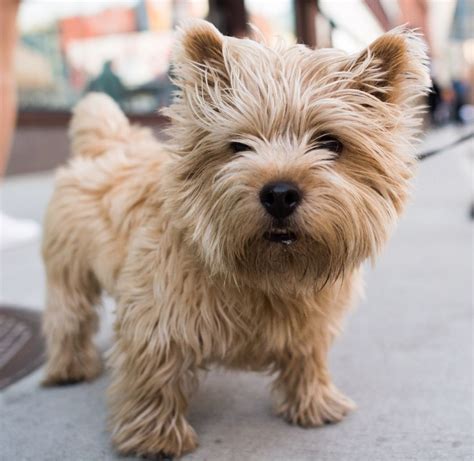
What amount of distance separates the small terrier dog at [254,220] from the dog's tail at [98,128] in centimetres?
61

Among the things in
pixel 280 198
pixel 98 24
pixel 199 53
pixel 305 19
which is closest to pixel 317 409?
pixel 280 198

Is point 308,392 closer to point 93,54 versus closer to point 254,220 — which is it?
point 254,220

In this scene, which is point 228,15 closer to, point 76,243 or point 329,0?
point 329,0

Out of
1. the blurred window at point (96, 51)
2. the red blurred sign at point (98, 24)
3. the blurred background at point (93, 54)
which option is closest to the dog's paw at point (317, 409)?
the blurred background at point (93, 54)

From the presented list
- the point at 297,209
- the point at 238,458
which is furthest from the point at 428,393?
the point at 297,209

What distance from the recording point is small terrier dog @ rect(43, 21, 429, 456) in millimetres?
2053

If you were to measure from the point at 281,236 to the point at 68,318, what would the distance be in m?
1.35

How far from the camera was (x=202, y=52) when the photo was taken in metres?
2.27

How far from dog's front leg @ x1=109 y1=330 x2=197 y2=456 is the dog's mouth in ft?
1.89

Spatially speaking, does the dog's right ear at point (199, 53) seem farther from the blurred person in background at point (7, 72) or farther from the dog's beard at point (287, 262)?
the blurred person in background at point (7, 72)

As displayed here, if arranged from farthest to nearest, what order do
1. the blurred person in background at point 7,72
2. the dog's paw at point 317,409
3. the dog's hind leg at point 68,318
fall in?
the blurred person in background at point 7,72 → the dog's hind leg at point 68,318 → the dog's paw at point 317,409

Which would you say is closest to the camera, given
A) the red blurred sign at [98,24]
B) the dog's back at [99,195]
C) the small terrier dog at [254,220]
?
the small terrier dog at [254,220]

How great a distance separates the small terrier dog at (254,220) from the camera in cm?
205

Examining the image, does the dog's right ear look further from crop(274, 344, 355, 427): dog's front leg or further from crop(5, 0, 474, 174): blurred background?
crop(5, 0, 474, 174): blurred background
